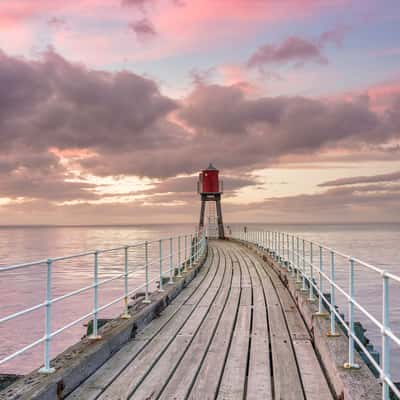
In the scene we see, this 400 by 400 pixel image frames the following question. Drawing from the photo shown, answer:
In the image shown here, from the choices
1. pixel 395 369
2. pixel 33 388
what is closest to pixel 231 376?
pixel 33 388

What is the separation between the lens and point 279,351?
5.53 m

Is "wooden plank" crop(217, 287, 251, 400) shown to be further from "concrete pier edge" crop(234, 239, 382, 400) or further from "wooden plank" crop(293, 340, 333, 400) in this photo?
"concrete pier edge" crop(234, 239, 382, 400)

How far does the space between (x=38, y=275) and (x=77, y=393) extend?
28.4m

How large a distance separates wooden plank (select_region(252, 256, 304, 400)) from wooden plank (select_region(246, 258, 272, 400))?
2.8 inches

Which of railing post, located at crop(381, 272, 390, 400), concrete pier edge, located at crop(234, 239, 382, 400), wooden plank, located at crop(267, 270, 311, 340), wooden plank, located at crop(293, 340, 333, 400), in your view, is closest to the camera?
railing post, located at crop(381, 272, 390, 400)

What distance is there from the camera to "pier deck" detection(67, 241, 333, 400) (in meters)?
4.25

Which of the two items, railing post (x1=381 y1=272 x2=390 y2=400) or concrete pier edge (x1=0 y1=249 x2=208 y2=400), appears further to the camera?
concrete pier edge (x1=0 y1=249 x2=208 y2=400)

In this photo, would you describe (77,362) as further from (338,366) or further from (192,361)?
(338,366)

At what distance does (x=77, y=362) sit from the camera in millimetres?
4527

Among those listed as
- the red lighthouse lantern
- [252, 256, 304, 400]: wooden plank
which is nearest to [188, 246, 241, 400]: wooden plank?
[252, 256, 304, 400]: wooden plank

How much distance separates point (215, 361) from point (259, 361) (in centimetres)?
50

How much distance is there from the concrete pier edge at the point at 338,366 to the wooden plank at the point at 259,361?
1.99 feet

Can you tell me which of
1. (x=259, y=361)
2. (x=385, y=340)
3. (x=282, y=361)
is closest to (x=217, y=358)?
(x=259, y=361)

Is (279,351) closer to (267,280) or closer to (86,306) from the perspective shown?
(267,280)
